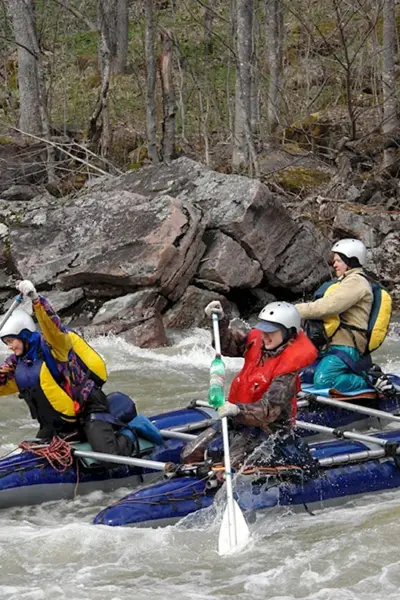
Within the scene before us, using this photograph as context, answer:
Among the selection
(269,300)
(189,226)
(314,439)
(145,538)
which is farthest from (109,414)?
(269,300)

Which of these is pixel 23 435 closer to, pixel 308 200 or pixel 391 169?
pixel 308 200

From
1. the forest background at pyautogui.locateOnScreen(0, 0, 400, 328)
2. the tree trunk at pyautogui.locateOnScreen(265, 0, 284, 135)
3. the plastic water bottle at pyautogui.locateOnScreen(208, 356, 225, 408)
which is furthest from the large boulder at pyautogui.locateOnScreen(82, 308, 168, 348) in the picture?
the tree trunk at pyautogui.locateOnScreen(265, 0, 284, 135)

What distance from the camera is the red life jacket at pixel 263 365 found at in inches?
221

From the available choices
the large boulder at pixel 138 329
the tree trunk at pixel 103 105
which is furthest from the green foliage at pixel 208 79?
the large boulder at pixel 138 329

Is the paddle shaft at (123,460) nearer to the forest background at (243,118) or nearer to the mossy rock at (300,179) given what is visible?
the forest background at (243,118)

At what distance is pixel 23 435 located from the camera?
7.56 meters

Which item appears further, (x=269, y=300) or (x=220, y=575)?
(x=269, y=300)

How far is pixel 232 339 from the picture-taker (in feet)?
20.1

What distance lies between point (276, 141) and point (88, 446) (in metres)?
11.9

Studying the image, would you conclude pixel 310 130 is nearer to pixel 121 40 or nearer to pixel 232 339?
pixel 121 40

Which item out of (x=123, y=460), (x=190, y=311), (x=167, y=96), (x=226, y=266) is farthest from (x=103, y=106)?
(x=123, y=460)

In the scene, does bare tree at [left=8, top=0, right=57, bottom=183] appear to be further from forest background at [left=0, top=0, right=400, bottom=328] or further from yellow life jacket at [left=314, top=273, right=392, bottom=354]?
yellow life jacket at [left=314, top=273, right=392, bottom=354]

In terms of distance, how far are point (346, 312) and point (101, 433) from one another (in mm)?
2564

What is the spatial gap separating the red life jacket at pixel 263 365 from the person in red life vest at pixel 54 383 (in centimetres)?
92
